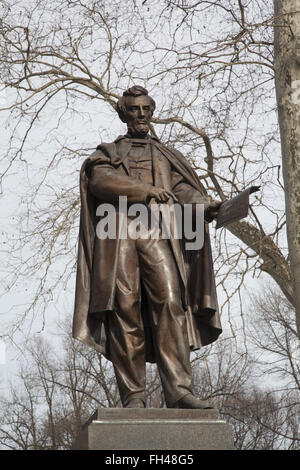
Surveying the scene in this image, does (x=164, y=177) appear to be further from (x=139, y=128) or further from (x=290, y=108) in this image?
(x=290, y=108)

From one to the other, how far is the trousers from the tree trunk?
505 centimetres

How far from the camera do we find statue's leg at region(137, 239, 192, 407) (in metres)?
5.66

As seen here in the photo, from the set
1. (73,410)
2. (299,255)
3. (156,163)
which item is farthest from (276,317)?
(156,163)

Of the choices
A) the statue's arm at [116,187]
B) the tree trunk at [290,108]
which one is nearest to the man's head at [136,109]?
the statue's arm at [116,187]

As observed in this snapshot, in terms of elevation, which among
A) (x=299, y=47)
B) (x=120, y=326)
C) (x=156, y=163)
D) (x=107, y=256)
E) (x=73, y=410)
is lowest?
(x=73, y=410)

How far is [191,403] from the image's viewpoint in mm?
5492

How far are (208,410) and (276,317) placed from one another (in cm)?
1824

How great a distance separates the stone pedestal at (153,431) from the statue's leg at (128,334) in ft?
1.49

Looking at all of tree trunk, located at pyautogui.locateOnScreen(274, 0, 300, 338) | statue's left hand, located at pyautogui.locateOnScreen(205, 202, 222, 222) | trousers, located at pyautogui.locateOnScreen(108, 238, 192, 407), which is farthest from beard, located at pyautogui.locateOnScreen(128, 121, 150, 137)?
tree trunk, located at pyautogui.locateOnScreen(274, 0, 300, 338)

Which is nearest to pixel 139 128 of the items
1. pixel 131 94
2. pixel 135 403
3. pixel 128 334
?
pixel 131 94

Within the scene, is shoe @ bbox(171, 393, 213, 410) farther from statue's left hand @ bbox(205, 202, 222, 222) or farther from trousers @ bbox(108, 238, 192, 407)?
statue's left hand @ bbox(205, 202, 222, 222)

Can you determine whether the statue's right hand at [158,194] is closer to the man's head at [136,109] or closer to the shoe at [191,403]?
the man's head at [136,109]
